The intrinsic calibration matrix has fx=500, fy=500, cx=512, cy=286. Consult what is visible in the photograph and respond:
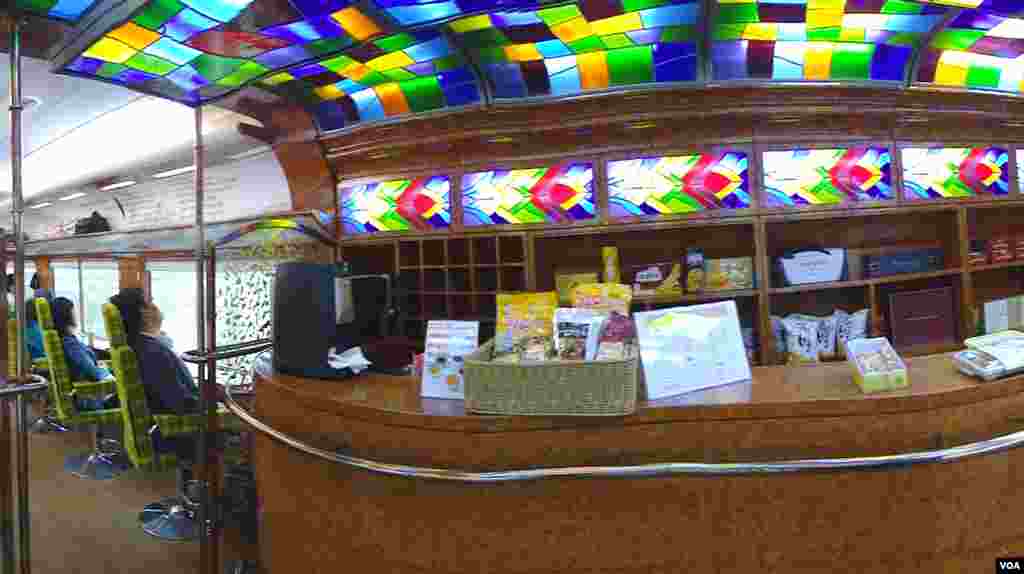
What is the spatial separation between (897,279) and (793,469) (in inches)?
111

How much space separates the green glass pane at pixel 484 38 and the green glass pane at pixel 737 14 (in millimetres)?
1246

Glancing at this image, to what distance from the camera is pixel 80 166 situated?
140 inches

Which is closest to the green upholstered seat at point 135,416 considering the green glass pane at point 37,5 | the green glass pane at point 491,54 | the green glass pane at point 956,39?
the green glass pane at point 37,5

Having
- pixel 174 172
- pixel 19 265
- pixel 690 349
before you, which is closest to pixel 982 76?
pixel 690 349

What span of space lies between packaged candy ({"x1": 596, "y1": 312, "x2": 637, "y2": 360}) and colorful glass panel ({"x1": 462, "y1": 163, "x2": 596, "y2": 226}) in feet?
6.65

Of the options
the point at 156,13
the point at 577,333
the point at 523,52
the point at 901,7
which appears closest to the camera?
the point at 577,333

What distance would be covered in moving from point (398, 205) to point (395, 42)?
1162 mm

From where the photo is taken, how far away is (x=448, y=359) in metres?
1.47

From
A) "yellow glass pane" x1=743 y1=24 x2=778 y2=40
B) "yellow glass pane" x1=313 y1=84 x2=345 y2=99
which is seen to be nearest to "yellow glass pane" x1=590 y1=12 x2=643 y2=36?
"yellow glass pane" x1=743 y1=24 x2=778 y2=40

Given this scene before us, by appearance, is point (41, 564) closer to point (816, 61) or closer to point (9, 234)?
point (9, 234)

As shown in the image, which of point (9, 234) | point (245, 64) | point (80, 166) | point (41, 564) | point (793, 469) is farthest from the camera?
point (80, 166)

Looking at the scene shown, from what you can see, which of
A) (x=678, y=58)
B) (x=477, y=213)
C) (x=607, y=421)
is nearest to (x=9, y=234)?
(x=607, y=421)

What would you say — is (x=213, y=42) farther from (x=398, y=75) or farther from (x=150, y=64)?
(x=398, y=75)

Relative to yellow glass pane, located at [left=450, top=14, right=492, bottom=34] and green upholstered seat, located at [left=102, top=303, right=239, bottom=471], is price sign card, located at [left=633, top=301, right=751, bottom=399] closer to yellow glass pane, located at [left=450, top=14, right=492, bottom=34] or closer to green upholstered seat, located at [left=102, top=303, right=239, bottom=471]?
green upholstered seat, located at [left=102, top=303, right=239, bottom=471]
